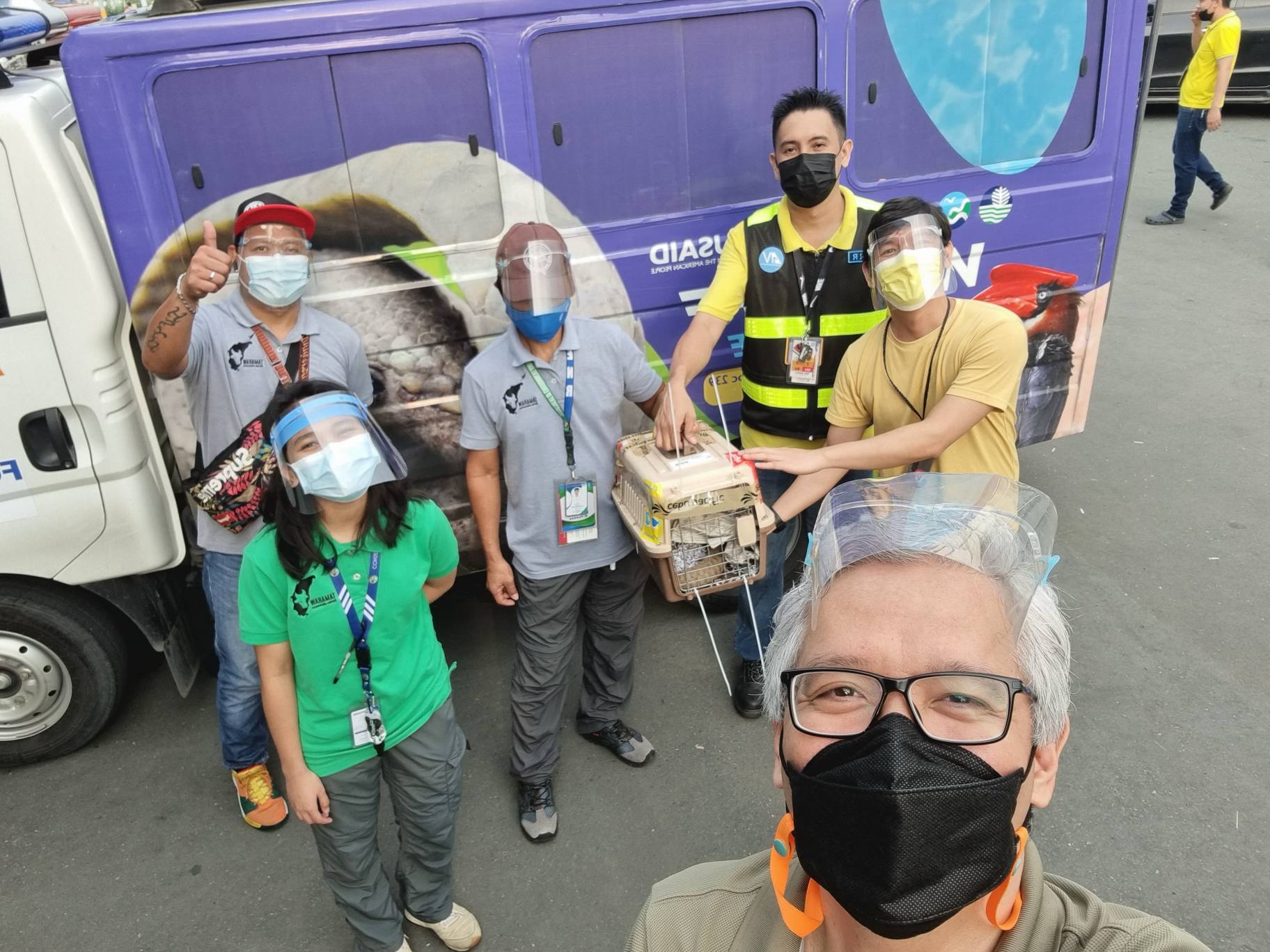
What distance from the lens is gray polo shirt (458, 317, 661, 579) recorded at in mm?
2814

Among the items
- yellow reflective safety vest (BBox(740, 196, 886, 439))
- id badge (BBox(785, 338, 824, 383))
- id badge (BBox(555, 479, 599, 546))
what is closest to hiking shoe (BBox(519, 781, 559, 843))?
id badge (BBox(555, 479, 599, 546))

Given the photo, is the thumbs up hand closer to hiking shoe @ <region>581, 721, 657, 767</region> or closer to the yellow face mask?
the yellow face mask

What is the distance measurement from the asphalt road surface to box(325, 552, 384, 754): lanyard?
1.02 metres

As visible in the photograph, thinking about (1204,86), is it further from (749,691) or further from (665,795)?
(665,795)

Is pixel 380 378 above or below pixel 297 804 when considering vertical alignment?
above

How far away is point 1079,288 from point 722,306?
2.01 metres

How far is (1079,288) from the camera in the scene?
167 inches

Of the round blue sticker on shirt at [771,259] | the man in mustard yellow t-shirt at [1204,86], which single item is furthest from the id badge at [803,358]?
the man in mustard yellow t-shirt at [1204,86]

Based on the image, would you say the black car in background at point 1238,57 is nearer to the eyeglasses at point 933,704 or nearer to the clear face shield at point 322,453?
the clear face shield at point 322,453

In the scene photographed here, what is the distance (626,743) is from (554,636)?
2.04ft

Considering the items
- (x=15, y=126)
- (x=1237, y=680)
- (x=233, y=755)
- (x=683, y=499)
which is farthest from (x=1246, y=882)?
(x=15, y=126)

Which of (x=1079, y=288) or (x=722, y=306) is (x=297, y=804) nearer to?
(x=722, y=306)

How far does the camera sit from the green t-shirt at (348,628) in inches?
84.7

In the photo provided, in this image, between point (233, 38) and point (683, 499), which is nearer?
point (683, 499)
